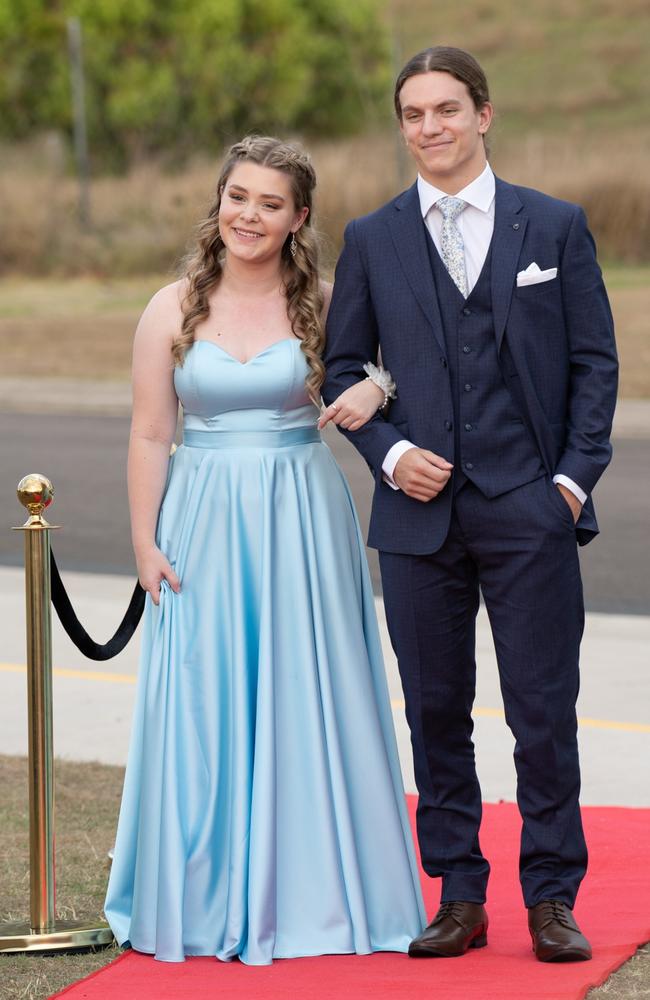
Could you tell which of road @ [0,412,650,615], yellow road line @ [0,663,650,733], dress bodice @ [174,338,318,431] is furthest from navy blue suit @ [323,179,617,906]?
road @ [0,412,650,615]

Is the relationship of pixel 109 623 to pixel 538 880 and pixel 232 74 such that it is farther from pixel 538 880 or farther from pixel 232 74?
pixel 232 74

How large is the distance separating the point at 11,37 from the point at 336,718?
155ft

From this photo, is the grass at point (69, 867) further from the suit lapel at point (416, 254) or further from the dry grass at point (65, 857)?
the suit lapel at point (416, 254)

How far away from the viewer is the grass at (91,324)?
66.7 ft

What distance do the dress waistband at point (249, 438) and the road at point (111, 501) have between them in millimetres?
4619

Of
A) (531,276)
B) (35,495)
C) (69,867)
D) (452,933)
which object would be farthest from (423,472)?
(69,867)

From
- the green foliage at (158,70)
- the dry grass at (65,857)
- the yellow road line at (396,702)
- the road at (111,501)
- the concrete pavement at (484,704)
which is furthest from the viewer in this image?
the green foliage at (158,70)

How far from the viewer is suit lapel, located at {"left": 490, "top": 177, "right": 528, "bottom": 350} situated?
12.7ft

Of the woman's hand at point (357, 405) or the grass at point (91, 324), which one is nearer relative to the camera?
the woman's hand at point (357, 405)

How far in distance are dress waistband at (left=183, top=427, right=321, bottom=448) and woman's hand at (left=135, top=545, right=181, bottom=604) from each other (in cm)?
30

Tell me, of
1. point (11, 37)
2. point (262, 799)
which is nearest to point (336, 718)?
point (262, 799)

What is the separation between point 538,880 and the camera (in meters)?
4.07

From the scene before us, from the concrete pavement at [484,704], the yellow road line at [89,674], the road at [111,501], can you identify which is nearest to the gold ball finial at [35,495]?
the concrete pavement at [484,704]

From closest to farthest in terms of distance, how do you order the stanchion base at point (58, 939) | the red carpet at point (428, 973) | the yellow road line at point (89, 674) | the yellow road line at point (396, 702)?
the red carpet at point (428, 973)
the stanchion base at point (58, 939)
the yellow road line at point (396, 702)
the yellow road line at point (89, 674)
